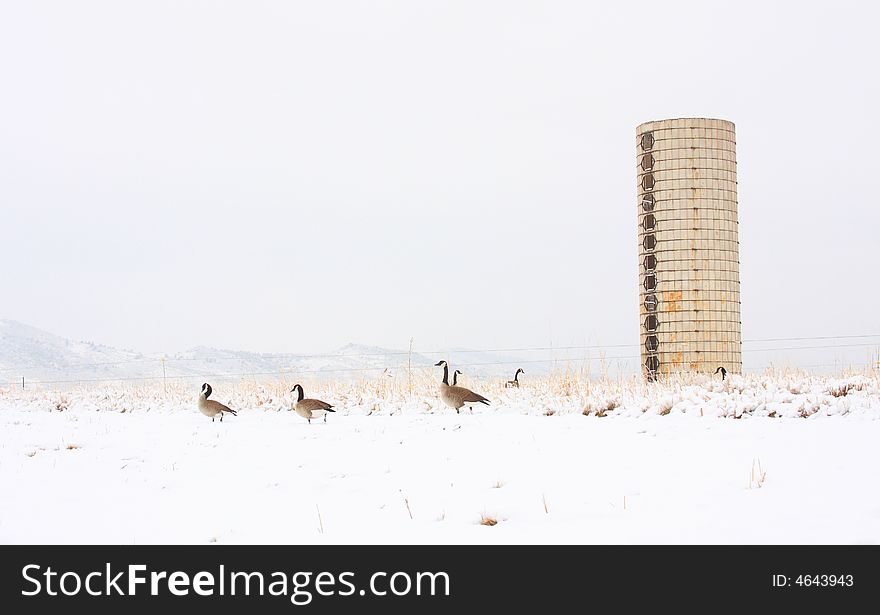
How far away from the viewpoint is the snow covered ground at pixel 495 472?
7145mm

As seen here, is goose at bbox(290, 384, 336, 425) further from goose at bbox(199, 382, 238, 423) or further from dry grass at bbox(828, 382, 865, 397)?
dry grass at bbox(828, 382, 865, 397)

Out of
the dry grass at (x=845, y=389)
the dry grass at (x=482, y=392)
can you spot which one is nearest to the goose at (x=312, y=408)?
the dry grass at (x=482, y=392)

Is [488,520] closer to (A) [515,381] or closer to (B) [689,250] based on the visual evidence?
(A) [515,381]

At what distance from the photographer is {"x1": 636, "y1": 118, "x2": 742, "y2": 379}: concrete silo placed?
24.0m

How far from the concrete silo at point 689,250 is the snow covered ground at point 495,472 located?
7.37 metres

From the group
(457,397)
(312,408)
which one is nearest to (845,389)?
(457,397)

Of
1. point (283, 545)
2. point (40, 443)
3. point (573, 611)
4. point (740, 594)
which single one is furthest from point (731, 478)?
point (40, 443)

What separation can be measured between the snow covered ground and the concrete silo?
7366 millimetres

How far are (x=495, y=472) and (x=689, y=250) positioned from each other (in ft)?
53.7

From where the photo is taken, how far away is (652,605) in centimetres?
540

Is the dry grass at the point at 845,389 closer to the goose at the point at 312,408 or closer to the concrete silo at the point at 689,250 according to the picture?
the goose at the point at 312,408

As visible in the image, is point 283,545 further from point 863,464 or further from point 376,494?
point 863,464

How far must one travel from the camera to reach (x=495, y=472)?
9477mm

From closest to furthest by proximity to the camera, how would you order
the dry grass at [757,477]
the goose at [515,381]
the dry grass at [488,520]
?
the dry grass at [488,520]
the dry grass at [757,477]
the goose at [515,381]
